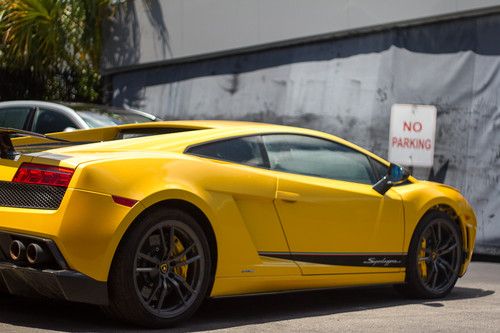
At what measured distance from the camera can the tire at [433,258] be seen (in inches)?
314

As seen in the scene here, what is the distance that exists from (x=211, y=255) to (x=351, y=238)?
1238 mm

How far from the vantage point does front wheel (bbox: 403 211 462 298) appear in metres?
7.98

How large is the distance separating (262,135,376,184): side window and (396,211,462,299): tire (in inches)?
24.3

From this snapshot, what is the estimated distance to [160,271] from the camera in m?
6.36

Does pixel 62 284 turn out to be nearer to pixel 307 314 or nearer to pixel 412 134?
pixel 307 314

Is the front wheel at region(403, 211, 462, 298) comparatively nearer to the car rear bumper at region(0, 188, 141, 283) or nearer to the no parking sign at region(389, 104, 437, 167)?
the car rear bumper at region(0, 188, 141, 283)

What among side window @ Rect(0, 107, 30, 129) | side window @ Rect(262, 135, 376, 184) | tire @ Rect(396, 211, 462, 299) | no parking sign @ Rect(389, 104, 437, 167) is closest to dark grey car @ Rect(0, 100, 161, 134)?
side window @ Rect(0, 107, 30, 129)

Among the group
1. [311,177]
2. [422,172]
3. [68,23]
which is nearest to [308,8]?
[422,172]

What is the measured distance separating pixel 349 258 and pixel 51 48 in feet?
38.8

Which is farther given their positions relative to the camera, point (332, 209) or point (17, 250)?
point (332, 209)

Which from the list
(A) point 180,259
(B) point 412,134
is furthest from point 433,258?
(B) point 412,134

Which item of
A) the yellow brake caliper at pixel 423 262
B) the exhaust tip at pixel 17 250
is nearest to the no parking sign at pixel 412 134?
the yellow brake caliper at pixel 423 262

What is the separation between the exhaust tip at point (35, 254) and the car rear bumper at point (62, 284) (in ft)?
0.17

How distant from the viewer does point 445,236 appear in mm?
8289
